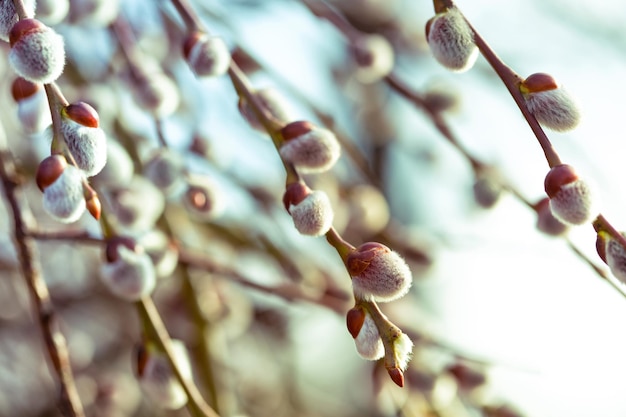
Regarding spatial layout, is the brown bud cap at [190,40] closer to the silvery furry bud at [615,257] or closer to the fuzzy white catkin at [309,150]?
the fuzzy white catkin at [309,150]

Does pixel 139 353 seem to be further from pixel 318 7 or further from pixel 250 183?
pixel 250 183

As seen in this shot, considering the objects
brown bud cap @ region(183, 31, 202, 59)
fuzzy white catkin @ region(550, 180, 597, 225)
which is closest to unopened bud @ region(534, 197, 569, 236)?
fuzzy white catkin @ region(550, 180, 597, 225)

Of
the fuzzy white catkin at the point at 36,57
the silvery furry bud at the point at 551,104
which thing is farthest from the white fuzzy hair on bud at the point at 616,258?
the fuzzy white catkin at the point at 36,57

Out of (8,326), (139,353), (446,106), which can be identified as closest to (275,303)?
(8,326)

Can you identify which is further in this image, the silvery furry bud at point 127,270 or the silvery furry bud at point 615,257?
the silvery furry bud at point 127,270

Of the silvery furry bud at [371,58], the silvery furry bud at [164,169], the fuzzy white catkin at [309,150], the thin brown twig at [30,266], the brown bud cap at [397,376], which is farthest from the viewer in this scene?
the silvery furry bud at [371,58]

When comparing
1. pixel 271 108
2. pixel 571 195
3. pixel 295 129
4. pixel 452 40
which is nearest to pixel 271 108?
pixel 271 108

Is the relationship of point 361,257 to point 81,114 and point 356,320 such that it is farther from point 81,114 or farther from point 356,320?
point 81,114
